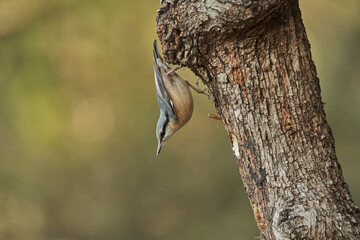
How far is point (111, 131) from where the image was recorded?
200 inches

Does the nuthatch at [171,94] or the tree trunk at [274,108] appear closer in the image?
the tree trunk at [274,108]

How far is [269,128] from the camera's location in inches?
70.4

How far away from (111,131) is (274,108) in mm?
3475

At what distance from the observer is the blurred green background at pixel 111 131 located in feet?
15.8

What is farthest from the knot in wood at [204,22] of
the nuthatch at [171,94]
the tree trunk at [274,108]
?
the nuthatch at [171,94]

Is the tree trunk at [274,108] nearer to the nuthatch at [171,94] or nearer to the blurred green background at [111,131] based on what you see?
the nuthatch at [171,94]

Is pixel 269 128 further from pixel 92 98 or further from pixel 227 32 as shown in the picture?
pixel 92 98

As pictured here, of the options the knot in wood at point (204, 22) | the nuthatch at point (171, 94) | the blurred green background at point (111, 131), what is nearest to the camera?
the knot in wood at point (204, 22)

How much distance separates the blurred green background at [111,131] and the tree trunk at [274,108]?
280 cm

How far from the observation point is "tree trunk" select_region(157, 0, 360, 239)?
1.70 m

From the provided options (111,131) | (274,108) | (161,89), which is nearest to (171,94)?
(161,89)

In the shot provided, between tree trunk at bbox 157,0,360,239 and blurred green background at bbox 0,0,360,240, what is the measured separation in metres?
2.80

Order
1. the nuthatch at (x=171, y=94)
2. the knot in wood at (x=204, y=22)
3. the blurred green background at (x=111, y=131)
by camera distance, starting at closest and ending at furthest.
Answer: the knot in wood at (x=204, y=22)
the nuthatch at (x=171, y=94)
the blurred green background at (x=111, y=131)

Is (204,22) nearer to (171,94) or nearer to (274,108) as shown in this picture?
(274,108)
